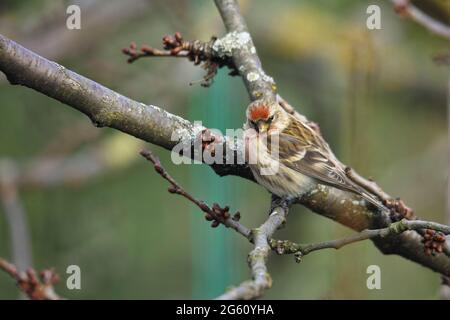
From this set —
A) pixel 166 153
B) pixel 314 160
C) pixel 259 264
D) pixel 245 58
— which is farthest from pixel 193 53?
pixel 166 153

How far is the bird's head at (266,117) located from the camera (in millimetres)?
3373

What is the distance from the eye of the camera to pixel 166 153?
7215 mm

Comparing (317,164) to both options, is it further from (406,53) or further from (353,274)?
(406,53)

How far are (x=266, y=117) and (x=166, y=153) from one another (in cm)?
381

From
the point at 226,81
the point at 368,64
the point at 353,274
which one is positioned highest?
the point at 226,81

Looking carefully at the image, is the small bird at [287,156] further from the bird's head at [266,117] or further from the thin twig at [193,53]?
the thin twig at [193,53]

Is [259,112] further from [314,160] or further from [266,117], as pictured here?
[314,160]

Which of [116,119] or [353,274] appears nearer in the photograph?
[116,119]

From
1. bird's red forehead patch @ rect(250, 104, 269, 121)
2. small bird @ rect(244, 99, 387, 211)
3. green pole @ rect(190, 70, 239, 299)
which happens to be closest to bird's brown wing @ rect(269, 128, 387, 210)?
small bird @ rect(244, 99, 387, 211)

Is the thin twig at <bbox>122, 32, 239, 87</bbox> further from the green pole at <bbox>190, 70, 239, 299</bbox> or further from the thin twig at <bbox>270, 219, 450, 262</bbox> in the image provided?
the green pole at <bbox>190, 70, 239, 299</bbox>

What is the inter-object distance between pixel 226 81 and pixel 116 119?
2.84 metres

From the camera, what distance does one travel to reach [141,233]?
24.5ft

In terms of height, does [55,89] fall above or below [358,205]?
above

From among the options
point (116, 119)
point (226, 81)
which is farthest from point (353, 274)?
point (226, 81)
